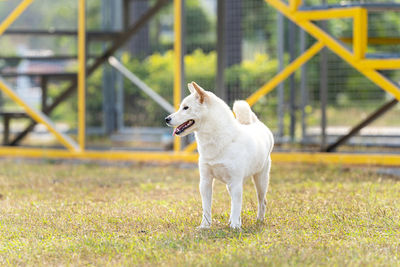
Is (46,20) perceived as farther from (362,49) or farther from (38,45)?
(362,49)

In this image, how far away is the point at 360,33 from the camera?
725 cm

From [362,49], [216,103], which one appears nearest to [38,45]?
[362,49]

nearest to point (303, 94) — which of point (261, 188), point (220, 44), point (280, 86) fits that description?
point (280, 86)

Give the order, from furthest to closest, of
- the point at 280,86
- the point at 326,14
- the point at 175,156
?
1. the point at 280,86
2. the point at 175,156
3. the point at 326,14

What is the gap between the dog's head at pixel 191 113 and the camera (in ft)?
15.1

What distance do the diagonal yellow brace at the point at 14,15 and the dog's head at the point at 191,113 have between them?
220 inches

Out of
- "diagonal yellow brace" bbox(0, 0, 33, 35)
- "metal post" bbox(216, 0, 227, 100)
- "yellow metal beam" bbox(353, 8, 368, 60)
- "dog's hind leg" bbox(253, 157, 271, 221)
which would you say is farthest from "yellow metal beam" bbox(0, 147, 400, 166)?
"dog's hind leg" bbox(253, 157, 271, 221)

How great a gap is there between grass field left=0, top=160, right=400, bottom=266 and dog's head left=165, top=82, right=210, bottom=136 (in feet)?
2.29

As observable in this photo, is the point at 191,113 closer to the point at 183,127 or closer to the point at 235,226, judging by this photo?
the point at 183,127

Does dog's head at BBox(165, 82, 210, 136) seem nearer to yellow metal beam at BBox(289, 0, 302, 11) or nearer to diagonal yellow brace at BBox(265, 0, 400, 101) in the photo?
diagonal yellow brace at BBox(265, 0, 400, 101)

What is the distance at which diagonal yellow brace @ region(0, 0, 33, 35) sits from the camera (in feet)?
31.2

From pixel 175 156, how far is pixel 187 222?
161 inches

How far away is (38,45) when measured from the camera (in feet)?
37.5

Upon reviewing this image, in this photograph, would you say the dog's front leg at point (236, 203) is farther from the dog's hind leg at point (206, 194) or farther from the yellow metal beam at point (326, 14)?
the yellow metal beam at point (326, 14)
